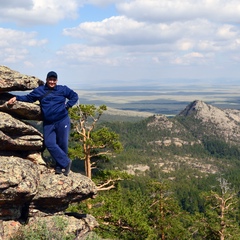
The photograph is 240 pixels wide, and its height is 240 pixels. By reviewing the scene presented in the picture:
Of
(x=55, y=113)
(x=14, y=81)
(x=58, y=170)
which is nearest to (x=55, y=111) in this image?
(x=55, y=113)

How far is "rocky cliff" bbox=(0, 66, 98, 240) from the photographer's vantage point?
12.7m

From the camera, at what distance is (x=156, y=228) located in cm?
3466

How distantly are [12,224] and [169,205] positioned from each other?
82.0 feet

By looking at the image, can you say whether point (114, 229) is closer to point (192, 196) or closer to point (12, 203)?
point (12, 203)

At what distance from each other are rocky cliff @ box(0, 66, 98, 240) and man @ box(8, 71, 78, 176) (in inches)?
18.4

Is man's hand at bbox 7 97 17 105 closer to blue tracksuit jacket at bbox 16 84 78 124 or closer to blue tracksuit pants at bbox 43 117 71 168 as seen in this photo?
blue tracksuit jacket at bbox 16 84 78 124

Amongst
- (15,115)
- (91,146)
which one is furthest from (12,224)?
(91,146)

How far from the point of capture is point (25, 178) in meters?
12.8

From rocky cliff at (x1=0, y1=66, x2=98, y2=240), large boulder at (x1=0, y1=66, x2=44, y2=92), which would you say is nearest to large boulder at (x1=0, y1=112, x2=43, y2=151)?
rocky cliff at (x1=0, y1=66, x2=98, y2=240)

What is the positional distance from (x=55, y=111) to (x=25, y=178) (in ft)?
9.91

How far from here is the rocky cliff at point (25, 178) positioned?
12.7 m

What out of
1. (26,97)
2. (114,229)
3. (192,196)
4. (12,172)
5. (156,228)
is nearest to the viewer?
(12,172)

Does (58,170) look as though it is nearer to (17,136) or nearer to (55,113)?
(17,136)

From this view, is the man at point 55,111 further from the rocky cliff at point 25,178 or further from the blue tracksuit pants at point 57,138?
the rocky cliff at point 25,178
